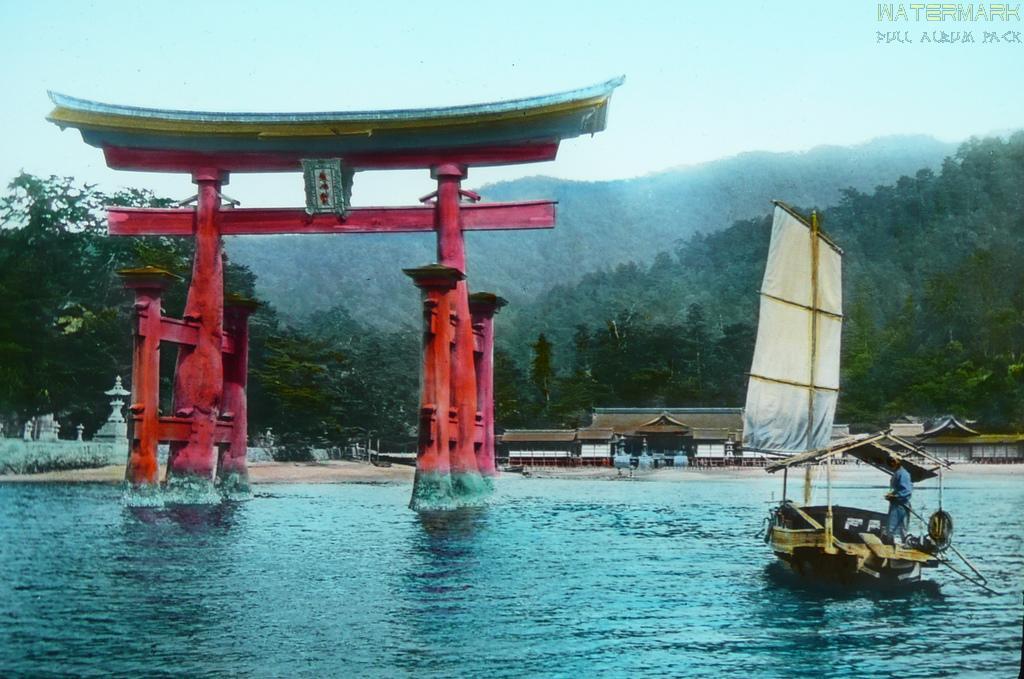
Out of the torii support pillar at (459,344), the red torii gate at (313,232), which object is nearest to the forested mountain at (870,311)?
the red torii gate at (313,232)

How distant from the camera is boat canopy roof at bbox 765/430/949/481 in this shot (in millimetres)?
6984

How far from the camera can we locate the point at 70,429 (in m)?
8.55

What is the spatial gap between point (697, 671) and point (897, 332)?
9.70 feet

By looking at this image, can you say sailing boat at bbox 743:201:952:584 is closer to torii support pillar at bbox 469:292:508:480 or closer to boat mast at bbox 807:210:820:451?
boat mast at bbox 807:210:820:451

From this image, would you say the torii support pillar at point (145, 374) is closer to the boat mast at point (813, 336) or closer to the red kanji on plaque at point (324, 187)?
the red kanji on plaque at point (324, 187)

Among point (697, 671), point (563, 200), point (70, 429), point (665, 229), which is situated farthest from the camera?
point (70, 429)

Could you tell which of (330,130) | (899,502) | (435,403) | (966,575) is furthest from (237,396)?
(966,575)

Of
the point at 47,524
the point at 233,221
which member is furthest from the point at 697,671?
the point at 233,221

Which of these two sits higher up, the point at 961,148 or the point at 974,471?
the point at 961,148

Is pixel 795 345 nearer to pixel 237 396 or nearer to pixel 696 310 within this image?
pixel 696 310

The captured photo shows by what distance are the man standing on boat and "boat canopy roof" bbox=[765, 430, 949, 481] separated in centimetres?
8

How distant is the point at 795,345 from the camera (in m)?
8.34

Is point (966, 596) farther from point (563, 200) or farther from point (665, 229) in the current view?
point (563, 200)

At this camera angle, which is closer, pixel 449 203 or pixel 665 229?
pixel 665 229
